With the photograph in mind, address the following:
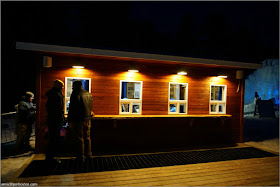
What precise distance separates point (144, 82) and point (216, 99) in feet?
10.9

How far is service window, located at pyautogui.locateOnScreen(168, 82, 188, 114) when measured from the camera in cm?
633

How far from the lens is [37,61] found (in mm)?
5105

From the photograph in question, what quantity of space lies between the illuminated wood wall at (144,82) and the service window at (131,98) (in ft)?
0.50

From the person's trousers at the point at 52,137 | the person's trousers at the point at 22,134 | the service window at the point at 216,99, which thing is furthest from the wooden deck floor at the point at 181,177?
the service window at the point at 216,99

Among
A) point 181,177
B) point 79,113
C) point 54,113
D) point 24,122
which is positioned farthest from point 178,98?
point 24,122

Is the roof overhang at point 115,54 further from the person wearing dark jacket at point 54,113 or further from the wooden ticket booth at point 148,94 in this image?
the person wearing dark jacket at point 54,113

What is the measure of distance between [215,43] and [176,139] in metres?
19.3

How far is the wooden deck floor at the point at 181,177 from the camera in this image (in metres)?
3.57

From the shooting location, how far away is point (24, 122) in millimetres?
5293

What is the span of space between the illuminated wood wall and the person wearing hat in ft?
1.48

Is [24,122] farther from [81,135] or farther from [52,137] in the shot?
[81,135]

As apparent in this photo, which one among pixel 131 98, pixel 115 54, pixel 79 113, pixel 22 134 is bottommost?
pixel 22 134

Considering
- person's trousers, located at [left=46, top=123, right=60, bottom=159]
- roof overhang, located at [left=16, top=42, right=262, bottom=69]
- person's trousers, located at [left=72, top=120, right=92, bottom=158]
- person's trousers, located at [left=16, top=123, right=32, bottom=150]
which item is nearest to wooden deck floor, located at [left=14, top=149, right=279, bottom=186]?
person's trousers, located at [left=46, top=123, right=60, bottom=159]

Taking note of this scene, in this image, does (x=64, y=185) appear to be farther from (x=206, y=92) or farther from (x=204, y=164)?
(x=206, y=92)
